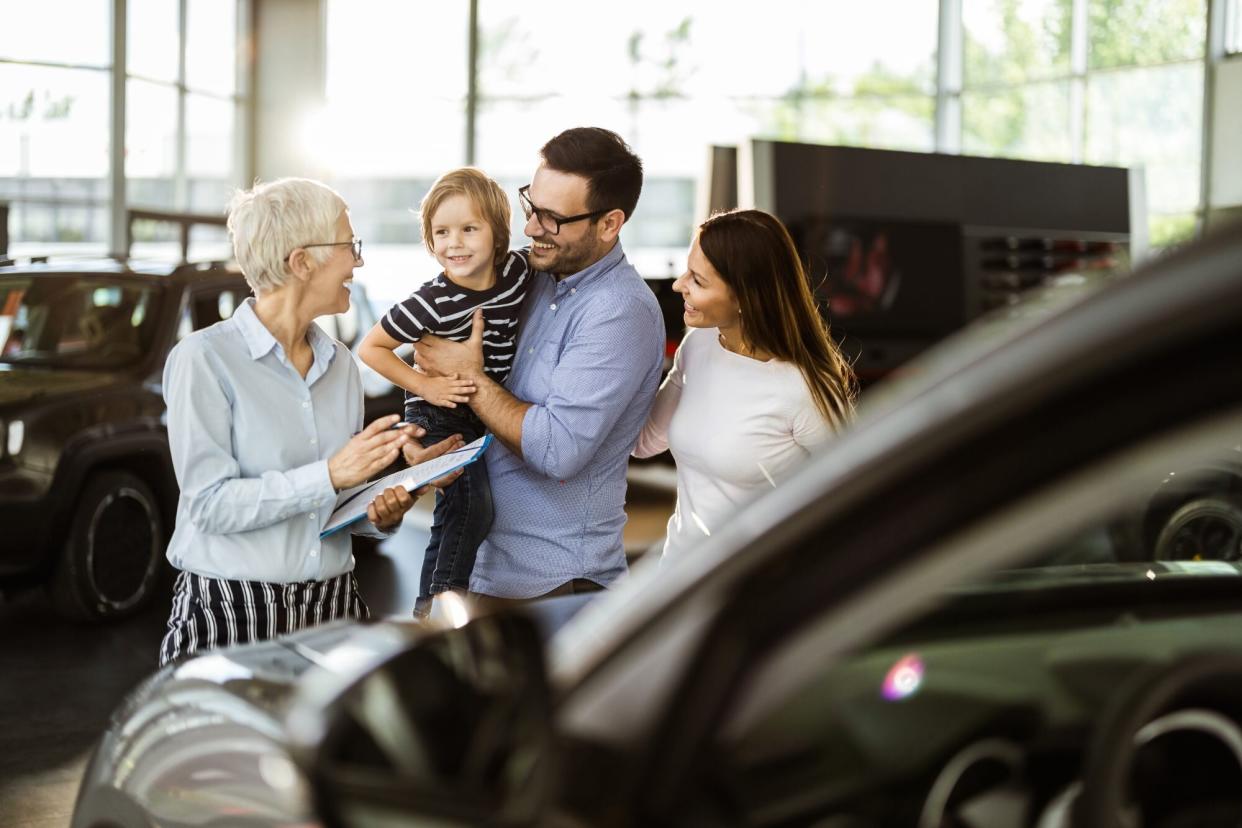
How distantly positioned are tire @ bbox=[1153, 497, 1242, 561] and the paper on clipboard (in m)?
1.53

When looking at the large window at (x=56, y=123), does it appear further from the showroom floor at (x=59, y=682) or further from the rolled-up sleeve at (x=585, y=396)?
the rolled-up sleeve at (x=585, y=396)

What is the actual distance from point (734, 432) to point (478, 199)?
731 millimetres

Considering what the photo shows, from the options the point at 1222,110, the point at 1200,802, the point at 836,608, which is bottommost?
the point at 1200,802

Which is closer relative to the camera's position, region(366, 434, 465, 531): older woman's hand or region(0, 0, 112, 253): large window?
region(366, 434, 465, 531): older woman's hand

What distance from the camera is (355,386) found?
317 centimetres

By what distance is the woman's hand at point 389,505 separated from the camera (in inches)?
114

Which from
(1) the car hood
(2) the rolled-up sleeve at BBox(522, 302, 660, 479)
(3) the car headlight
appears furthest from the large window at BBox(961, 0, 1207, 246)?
(2) the rolled-up sleeve at BBox(522, 302, 660, 479)

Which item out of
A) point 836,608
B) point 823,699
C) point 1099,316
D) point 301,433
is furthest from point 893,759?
point 301,433

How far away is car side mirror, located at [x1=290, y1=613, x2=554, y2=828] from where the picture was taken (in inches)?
44.6

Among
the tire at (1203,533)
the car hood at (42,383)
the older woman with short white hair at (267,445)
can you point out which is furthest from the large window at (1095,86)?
the tire at (1203,533)

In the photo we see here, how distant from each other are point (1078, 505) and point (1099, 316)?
14cm

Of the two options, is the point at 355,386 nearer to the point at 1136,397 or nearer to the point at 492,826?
the point at 492,826

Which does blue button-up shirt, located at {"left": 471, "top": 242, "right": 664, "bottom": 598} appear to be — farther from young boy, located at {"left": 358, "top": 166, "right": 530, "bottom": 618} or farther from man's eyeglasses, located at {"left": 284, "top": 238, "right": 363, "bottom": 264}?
man's eyeglasses, located at {"left": 284, "top": 238, "right": 363, "bottom": 264}

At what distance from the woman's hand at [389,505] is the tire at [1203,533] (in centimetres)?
171
